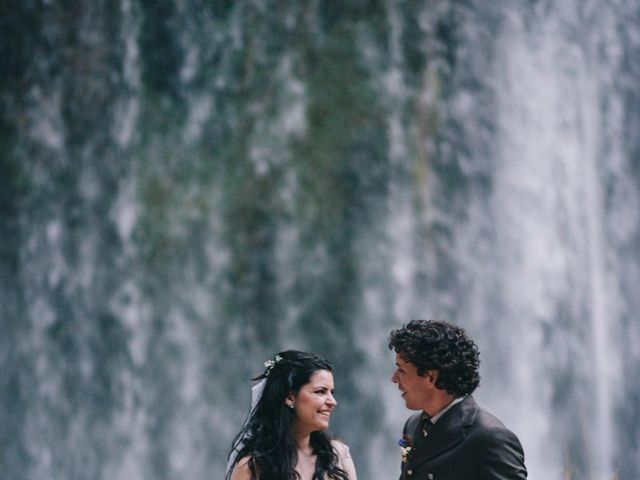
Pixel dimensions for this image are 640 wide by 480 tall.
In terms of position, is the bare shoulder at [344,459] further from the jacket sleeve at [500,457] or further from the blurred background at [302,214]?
the blurred background at [302,214]

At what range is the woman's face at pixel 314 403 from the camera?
→ 12.6 feet

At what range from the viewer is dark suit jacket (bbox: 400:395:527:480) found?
300 cm

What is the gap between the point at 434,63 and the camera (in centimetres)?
1136

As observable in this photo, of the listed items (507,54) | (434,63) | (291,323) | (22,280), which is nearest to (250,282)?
(291,323)

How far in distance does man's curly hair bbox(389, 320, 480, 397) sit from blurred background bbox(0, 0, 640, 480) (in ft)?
23.6

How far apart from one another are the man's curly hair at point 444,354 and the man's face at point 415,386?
0.03 m

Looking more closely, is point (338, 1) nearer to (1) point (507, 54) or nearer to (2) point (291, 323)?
(1) point (507, 54)

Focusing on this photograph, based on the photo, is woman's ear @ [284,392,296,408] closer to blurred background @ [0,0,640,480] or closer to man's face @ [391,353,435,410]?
man's face @ [391,353,435,410]

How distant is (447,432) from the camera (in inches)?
124

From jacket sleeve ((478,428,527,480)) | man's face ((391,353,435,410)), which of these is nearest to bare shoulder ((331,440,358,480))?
man's face ((391,353,435,410))

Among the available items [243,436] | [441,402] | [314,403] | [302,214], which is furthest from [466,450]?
[302,214]

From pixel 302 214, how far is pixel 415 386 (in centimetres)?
787

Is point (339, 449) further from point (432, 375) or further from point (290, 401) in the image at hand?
point (432, 375)

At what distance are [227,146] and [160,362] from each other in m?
2.70
